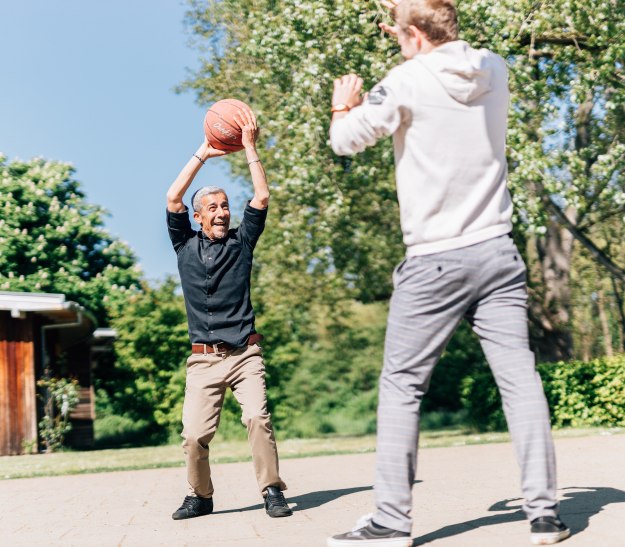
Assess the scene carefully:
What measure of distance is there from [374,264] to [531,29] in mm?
8833

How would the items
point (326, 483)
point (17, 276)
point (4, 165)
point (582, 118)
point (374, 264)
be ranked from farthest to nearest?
point (4, 165), point (17, 276), point (374, 264), point (582, 118), point (326, 483)

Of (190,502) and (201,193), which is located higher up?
(201,193)

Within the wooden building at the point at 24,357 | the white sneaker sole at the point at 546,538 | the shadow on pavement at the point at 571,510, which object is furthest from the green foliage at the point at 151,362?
the white sneaker sole at the point at 546,538

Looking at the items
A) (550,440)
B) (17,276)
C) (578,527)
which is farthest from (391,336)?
(17,276)

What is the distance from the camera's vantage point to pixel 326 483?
713cm

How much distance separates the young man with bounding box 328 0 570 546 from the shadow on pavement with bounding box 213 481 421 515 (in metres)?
1.90

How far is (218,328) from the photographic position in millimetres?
5484

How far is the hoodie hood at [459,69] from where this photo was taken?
12.3 feet

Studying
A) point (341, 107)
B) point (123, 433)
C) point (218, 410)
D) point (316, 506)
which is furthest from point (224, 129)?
point (123, 433)

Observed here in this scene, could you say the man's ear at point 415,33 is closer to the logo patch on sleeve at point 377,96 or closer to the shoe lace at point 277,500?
the logo patch on sleeve at point 377,96

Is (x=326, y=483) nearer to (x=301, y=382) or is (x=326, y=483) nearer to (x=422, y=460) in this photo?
(x=422, y=460)

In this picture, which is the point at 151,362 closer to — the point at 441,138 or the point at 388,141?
the point at 388,141

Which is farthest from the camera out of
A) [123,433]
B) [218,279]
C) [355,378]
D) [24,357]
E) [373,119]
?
[355,378]

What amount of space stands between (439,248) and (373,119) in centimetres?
60
